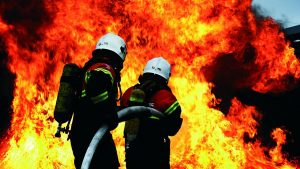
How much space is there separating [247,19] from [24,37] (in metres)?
7.52

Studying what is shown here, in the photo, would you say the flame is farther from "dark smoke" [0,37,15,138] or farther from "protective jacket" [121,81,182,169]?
"protective jacket" [121,81,182,169]

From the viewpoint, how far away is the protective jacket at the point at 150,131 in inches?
171

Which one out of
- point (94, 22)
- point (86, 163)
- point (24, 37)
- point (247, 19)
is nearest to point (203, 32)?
point (247, 19)

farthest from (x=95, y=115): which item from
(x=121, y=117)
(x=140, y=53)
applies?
(x=140, y=53)

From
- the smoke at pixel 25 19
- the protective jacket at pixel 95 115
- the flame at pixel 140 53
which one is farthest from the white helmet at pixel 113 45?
the smoke at pixel 25 19

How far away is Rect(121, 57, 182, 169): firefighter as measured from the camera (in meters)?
4.34

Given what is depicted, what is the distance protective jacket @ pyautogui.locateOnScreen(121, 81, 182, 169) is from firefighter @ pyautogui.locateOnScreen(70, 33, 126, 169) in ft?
1.09

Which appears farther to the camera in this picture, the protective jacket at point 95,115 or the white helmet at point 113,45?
the white helmet at point 113,45

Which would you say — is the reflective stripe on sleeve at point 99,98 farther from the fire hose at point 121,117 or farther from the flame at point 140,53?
the flame at point 140,53

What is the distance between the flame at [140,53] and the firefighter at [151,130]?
4538 mm

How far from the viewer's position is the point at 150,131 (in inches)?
175

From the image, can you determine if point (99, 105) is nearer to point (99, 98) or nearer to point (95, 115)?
point (99, 98)

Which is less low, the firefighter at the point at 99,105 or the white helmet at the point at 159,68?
the white helmet at the point at 159,68

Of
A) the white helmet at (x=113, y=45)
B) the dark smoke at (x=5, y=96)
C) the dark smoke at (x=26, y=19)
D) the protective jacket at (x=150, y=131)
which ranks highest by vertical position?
the dark smoke at (x=26, y=19)
